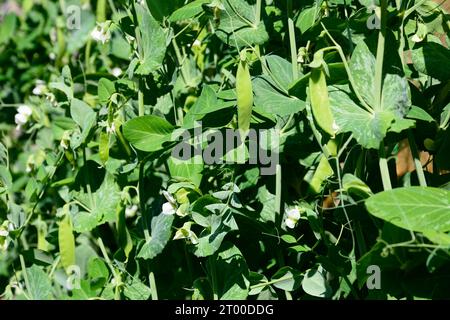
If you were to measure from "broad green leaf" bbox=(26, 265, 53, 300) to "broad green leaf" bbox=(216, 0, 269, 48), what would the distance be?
63 centimetres

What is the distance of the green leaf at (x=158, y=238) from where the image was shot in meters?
1.14

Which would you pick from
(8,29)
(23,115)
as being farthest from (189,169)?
(8,29)

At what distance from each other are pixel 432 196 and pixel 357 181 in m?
0.10

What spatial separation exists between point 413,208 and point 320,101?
0.63 ft

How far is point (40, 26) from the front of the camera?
2111mm

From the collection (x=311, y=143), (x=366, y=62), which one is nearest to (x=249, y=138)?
(x=311, y=143)

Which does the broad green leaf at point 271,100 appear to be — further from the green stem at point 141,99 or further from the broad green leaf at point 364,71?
the green stem at point 141,99

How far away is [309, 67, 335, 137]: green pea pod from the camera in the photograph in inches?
35.5

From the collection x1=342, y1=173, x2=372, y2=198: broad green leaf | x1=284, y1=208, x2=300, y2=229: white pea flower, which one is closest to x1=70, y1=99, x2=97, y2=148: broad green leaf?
x1=284, y1=208, x2=300, y2=229: white pea flower

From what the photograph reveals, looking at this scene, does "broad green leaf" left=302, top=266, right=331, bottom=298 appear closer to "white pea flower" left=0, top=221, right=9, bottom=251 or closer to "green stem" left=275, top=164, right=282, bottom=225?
"green stem" left=275, top=164, right=282, bottom=225

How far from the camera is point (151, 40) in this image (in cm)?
114

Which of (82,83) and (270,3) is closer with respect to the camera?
(270,3)

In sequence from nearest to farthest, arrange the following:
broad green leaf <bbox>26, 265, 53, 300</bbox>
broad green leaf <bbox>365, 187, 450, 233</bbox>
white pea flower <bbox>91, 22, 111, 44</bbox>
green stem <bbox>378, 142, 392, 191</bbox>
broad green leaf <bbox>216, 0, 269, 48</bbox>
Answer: broad green leaf <bbox>365, 187, 450, 233</bbox> → green stem <bbox>378, 142, 392, 191</bbox> → broad green leaf <bbox>216, 0, 269, 48</bbox> → white pea flower <bbox>91, 22, 111, 44</bbox> → broad green leaf <bbox>26, 265, 53, 300</bbox>
